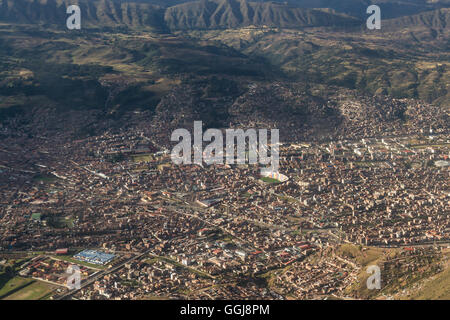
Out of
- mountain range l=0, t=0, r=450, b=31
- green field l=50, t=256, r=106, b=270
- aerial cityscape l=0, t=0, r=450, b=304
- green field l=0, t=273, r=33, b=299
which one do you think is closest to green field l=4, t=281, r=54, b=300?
aerial cityscape l=0, t=0, r=450, b=304

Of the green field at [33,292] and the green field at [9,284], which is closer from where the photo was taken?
the green field at [33,292]

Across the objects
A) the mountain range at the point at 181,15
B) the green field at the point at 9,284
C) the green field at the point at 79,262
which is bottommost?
the green field at the point at 9,284

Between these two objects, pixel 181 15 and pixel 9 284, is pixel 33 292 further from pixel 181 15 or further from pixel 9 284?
pixel 181 15

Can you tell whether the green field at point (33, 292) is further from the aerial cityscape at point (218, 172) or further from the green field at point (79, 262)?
the green field at point (79, 262)

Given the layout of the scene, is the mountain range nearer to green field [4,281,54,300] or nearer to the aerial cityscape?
the aerial cityscape

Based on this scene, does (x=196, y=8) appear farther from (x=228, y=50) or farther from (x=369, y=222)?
(x=369, y=222)

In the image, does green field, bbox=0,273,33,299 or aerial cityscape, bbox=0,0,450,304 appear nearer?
green field, bbox=0,273,33,299

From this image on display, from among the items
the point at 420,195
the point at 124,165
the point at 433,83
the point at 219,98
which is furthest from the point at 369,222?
the point at 433,83

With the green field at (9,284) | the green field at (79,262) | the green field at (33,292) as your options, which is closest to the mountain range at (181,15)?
the green field at (79,262)

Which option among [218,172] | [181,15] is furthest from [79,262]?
[181,15]
